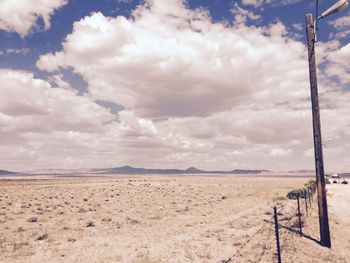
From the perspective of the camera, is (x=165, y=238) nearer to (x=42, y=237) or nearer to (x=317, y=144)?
(x=42, y=237)

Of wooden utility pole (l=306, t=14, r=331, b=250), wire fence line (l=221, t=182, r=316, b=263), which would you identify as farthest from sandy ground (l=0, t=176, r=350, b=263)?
wooden utility pole (l=306, t=14, r=331, b=250)

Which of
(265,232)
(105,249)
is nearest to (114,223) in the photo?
(105,249)

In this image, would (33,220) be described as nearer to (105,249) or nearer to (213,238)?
(105,249)

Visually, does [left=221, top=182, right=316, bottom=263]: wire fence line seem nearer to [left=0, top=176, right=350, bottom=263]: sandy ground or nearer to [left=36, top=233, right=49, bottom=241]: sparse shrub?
[left=0, top=176, right=350, bottom=263]: sandy ground

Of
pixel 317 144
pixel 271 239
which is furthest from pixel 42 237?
pixel 317 144

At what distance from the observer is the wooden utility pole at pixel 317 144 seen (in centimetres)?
1265

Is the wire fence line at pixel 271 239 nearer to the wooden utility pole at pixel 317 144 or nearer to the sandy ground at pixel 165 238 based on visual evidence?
the sandy ground at pixel 165 238

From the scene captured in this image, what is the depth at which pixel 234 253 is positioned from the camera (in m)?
12.6

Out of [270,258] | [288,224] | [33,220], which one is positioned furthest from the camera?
[33,220]

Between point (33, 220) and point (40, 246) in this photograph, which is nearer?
point (40, 246)

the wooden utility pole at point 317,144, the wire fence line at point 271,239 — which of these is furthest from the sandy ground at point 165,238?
the wooden utility pole at point 317,144

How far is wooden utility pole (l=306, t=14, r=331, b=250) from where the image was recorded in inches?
498

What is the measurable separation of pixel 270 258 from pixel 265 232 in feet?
15.2

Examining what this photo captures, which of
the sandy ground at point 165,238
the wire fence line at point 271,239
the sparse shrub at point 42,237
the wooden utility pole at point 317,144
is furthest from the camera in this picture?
the sparse shrub at point 42,237
